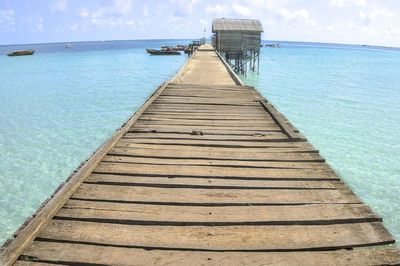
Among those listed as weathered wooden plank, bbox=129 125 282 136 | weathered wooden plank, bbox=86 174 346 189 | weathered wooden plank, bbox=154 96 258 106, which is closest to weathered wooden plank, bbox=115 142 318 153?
weathered wooden plank, bbox=129 125 282 136

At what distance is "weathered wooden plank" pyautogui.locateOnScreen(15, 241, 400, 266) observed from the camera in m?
2.22

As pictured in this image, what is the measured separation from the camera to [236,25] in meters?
33.9

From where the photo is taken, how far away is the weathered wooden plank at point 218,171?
12.1 feet

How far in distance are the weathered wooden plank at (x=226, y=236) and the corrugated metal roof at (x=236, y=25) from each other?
32358mm

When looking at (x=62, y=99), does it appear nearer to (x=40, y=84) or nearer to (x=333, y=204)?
(x=40, y=84)

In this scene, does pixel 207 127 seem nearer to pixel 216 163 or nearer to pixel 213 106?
pixel 216 163

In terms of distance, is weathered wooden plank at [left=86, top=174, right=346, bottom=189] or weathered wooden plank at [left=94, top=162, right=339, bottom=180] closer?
weathered wooden plank at [left=86, top=174, right=346, bottom=189]

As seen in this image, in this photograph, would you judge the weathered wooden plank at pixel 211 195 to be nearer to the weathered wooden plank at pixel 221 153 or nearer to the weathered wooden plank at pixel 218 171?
the weathered wooden plank at pixel 218 171

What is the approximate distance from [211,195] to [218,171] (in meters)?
0.66

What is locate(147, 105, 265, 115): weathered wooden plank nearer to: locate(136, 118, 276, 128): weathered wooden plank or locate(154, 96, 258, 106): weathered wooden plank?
locate(154, 96, 258, 106): weathered wooden plank

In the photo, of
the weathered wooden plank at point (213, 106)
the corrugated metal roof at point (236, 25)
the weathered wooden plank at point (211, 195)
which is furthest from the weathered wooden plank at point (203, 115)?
the corrugated metal roof at point (236, 25)

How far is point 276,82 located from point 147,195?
25620mm

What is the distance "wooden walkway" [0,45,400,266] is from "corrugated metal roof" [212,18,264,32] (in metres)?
30.6

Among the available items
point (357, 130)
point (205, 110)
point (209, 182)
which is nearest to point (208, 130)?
point (205, 110)
